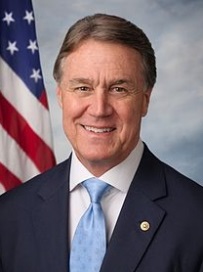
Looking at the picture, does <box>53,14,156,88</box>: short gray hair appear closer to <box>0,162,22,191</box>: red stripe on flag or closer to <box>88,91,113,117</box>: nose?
<box>88,91,113,117</box>: nose

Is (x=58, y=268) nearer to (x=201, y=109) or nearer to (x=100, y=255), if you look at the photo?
(x=100, y=255)

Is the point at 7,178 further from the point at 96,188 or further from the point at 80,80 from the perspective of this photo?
the point at 80,80

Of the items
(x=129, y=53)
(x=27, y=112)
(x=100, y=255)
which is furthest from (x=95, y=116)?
(x=27, y=112)

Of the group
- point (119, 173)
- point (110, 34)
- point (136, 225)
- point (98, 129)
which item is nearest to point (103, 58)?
point (110, 34)

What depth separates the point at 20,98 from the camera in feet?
7.97

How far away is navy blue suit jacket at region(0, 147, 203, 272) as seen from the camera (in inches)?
68.2

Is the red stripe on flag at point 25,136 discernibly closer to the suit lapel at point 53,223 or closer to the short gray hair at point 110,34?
the suit lapel at point 53,223

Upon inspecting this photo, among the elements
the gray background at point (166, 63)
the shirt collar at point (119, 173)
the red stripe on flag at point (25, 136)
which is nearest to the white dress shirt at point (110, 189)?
the shirt collar at point (119, 173)

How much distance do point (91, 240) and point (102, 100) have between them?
38 centimetres

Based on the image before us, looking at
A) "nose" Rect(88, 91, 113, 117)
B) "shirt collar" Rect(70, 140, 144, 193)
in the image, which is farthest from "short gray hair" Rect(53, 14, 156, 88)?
"shirt collar" Rect(70, 140, 144, 193)

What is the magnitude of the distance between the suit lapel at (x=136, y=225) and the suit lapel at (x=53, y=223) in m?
0.13

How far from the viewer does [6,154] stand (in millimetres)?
2406

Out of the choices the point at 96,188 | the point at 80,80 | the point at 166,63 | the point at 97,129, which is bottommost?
the point at 96,188

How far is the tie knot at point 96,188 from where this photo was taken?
181 cm
